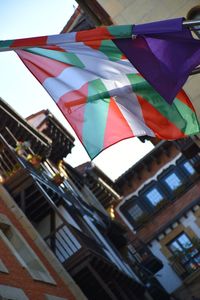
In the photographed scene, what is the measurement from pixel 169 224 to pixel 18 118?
15.9m

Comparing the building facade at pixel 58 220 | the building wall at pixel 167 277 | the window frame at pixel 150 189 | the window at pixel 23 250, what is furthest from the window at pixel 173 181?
the window at pixel 23 250

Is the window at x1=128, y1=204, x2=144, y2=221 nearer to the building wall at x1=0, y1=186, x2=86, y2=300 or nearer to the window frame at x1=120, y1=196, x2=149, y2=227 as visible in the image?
the window frame at x1=120, y1=196, x2=149, y2=227

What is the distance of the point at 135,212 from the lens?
133 ft

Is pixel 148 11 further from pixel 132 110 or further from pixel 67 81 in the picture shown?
pixel 67 81

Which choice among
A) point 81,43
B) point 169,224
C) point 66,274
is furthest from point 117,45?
point 169,224

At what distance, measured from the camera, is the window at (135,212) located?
132 ft

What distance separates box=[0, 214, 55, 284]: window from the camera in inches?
683

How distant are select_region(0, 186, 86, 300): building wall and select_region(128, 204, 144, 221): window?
70.3 ft

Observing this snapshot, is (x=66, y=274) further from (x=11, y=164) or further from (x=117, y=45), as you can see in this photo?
(x=117, y=45)

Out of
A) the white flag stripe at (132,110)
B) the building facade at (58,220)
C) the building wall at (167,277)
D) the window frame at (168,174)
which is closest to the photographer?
the white flag stripe at (132,110)

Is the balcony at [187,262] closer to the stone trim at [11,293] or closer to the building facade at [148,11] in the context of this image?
the stone trim at [11,293]

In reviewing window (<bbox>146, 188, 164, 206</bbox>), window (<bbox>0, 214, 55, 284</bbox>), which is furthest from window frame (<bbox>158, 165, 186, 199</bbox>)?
window (<bbox>0, 214, 55, 284</bbox>)

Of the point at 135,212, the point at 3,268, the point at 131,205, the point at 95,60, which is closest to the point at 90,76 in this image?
the point at 95,60

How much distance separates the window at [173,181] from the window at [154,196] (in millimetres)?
886
